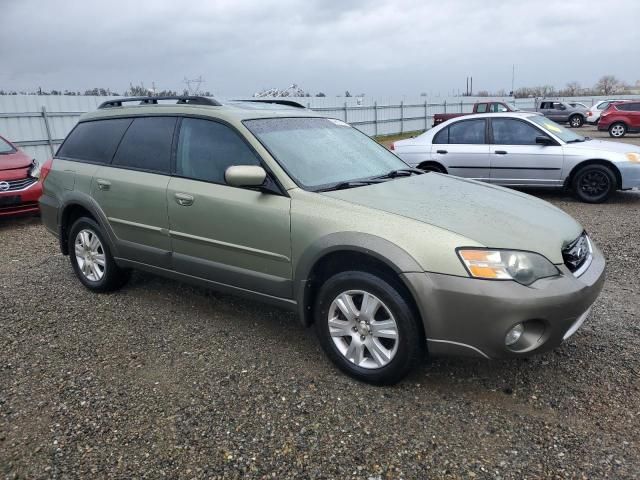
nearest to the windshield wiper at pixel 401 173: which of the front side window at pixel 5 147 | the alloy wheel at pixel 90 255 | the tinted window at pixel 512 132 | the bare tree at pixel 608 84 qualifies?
the alloy wheel at pixel 90 255

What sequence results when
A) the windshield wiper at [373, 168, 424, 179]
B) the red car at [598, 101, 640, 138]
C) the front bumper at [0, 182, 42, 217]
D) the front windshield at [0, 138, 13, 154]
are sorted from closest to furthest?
the windshield wiper at [373, 168, 424, 179]
the front bumper at [0, 182, 42, 217]
the front windshield at [0, 138, 13, 154]
the red car at [598, 101, 640, 138]

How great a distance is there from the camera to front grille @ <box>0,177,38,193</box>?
25.1ft

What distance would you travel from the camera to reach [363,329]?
122 inches

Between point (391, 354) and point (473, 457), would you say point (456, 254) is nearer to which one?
point (391, 354)

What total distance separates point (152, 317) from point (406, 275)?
2387 millimetres

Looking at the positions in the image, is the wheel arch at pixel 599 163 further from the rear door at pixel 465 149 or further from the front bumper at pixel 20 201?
the front bumper at pixel 20 201

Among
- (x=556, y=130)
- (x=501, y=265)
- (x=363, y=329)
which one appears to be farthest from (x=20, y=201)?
(x=556, y=130)

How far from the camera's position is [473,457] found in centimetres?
251

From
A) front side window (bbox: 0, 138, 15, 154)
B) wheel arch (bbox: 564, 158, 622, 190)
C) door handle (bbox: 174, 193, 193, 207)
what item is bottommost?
wheel arch (bbox: 564, 158, 622, 190)

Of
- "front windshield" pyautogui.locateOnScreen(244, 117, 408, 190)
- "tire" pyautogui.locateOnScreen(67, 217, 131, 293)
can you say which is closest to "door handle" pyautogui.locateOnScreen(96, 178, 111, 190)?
"tire" pyautogui.locateOnScreen(67, 217, 131, 293)

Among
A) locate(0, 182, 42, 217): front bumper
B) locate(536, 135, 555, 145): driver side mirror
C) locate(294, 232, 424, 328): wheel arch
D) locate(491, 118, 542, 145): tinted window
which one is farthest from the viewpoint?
locate(491, 118, 542, 145): tinted window

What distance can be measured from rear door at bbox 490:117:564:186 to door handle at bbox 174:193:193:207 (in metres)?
6.06

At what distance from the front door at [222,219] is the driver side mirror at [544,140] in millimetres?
6123

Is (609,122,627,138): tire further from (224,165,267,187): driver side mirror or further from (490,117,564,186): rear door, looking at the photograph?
(224,165,267,187): driver side mirror
